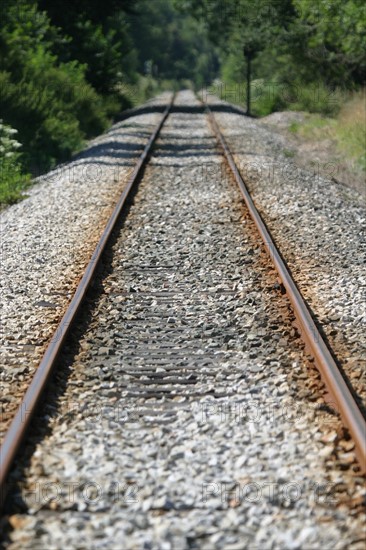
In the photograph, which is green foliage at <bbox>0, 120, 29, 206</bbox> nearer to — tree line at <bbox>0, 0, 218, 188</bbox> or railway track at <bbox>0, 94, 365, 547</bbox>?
tree line at <bbox>0, 0, 218, 188</bbox>

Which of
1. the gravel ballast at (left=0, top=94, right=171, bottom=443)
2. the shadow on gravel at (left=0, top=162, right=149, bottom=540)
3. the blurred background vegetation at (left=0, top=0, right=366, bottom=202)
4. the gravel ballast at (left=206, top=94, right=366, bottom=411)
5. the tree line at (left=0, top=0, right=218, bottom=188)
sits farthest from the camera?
the blurred background vegetation at (left=0, top=0, right=366, bottom=202)

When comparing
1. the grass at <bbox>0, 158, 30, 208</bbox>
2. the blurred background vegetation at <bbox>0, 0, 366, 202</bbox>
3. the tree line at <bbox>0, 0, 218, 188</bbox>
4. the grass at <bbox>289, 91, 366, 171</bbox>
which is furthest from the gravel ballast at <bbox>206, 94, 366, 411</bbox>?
the tree line at <bbox>0, 0, 218, 188</bbox>

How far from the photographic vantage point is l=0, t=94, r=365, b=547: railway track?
4.19 metres

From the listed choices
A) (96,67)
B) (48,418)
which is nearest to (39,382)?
(48,418)

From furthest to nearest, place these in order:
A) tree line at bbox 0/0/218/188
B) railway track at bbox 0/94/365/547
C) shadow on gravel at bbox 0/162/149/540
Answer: tree line at bbox 0/0/218/188
railway track at bbox 0/94/365/547
shadow on gravel at bbox 0/162/149/540

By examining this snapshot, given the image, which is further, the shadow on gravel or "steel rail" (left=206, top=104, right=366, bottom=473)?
"steel rail" (left=206, top=104, right=366, bottom=473)

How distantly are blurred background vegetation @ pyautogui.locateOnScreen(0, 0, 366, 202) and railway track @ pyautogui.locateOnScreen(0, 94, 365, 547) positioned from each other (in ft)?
19.5

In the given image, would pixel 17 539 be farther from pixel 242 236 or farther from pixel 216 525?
pixel 242 236

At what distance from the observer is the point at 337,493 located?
387 centimetres

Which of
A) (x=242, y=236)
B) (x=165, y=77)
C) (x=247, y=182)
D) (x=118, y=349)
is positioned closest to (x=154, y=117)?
(x=247, y=182)

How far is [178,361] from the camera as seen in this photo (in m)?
5.57

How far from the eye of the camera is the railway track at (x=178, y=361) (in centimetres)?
419

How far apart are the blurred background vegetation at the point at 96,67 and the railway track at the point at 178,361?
19.5 feet

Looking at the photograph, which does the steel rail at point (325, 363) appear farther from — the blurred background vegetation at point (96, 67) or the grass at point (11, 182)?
the blurred background vegetation at point (96, 67)
